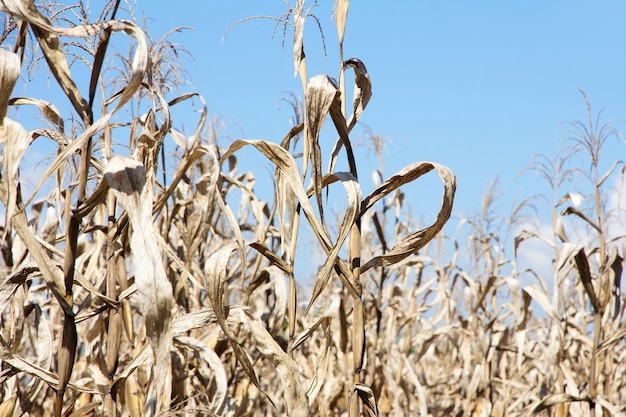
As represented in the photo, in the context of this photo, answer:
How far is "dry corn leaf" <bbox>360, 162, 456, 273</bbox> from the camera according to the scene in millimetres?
1762

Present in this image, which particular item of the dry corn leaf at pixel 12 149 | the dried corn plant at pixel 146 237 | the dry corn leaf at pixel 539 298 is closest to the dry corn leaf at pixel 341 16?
the dried corn plant at pixel 146 237

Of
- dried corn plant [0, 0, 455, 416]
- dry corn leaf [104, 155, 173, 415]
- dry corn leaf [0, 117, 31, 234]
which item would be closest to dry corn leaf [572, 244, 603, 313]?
dried corn plant [0, 0, 455, 416]

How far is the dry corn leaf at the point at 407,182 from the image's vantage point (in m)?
1.76

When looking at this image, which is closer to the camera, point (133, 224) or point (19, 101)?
point (133, 224)

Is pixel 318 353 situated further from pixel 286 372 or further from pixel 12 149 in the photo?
pixel 12 149

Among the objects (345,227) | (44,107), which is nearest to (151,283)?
(345,227)

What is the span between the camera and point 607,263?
3072 mm

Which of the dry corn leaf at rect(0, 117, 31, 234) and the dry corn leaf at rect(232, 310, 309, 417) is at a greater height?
the dry corn leaf at rect(0, 117, 31, 234)

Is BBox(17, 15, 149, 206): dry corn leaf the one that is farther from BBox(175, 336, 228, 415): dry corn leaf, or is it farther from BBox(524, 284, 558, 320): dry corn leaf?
BBox(524, 284, 558, 320): dry corn leaf

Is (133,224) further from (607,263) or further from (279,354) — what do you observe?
(607,263)

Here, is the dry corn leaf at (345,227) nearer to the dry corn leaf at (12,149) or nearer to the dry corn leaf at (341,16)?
the dry corn leaf at (341,16)

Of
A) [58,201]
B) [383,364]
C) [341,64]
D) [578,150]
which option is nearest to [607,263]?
[578,150]

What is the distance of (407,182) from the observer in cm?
194

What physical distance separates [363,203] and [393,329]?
2590 mm
